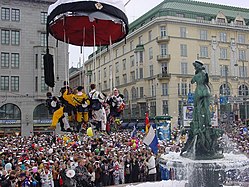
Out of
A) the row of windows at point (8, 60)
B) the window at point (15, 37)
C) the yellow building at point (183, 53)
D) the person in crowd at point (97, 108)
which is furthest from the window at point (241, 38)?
the person in crowd at point (97, 108)

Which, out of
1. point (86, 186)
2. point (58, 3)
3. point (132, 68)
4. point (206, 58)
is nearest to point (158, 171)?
point (86, 186)

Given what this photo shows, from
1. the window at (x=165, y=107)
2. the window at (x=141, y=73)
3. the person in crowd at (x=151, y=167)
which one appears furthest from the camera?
the window at (x=141, y=73)

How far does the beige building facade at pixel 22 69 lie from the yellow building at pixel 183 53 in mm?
15408

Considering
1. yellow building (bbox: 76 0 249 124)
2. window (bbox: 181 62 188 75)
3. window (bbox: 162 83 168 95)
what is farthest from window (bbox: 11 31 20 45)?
window (bbox: 181 62 188 75)

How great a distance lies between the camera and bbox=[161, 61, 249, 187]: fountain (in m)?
10.5

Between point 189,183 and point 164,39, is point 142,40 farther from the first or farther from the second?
point 189,183

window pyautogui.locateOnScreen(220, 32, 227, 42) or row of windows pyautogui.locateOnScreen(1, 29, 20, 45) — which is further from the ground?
window pyautogui.locateOnScreen(220, 32, 227, 42)

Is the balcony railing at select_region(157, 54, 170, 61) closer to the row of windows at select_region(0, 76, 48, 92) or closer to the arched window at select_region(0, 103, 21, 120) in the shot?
the row of windows at select_region(0, 76, 48, 92)

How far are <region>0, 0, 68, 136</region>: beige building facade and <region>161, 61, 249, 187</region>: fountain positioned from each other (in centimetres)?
3172

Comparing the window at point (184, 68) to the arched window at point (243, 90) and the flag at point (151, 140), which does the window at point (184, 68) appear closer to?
the arched window at point (243, 90)

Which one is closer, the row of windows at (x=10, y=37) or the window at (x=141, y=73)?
the row of windows at (x=10, y=37)

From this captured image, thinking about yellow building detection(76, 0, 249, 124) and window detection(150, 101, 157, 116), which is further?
window detection(150, 101, 157, 116)

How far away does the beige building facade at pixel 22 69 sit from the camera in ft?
139

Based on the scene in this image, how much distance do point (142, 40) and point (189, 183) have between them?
5582 centimetres
